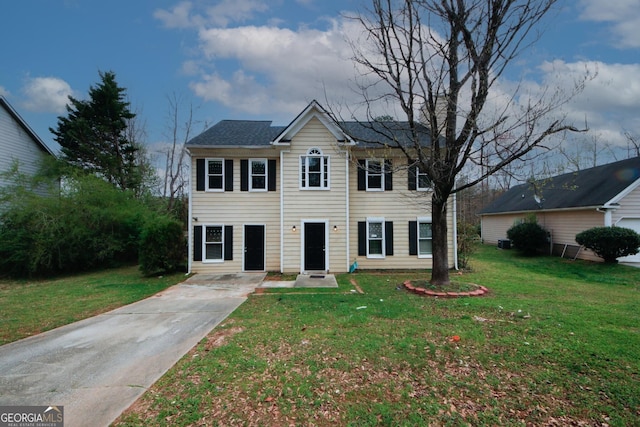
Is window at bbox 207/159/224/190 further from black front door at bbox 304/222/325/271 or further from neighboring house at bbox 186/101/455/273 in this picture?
black front door at bbox 304/222/325/271

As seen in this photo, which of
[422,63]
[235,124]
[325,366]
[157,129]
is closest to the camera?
[325,366]

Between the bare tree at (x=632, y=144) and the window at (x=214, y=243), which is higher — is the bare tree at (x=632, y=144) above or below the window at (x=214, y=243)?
above

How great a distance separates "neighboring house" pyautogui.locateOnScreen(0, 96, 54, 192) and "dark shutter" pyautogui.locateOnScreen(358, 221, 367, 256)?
18442 mm

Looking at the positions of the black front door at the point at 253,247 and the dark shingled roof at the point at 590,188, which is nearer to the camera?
the black front door at the point at 253,247

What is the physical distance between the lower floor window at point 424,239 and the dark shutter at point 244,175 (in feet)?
25.2

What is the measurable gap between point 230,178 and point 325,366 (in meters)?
9.76

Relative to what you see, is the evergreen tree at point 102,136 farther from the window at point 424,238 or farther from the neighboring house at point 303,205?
the window at point 424,238

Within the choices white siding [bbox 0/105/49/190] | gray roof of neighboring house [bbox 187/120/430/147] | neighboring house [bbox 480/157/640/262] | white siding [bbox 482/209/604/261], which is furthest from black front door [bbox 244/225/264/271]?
white siding [bbox 482/209/604/261]

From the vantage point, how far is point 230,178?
12.1m

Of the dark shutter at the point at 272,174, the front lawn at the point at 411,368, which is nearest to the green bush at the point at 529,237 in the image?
the front lawn at the point at 411,368

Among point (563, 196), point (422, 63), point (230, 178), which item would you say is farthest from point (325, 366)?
point (563, 196)

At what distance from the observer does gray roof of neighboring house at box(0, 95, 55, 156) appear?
632 inches

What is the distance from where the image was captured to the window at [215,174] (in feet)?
39.7

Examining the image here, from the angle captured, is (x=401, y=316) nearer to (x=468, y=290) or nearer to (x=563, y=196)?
(x=468, y=290)
